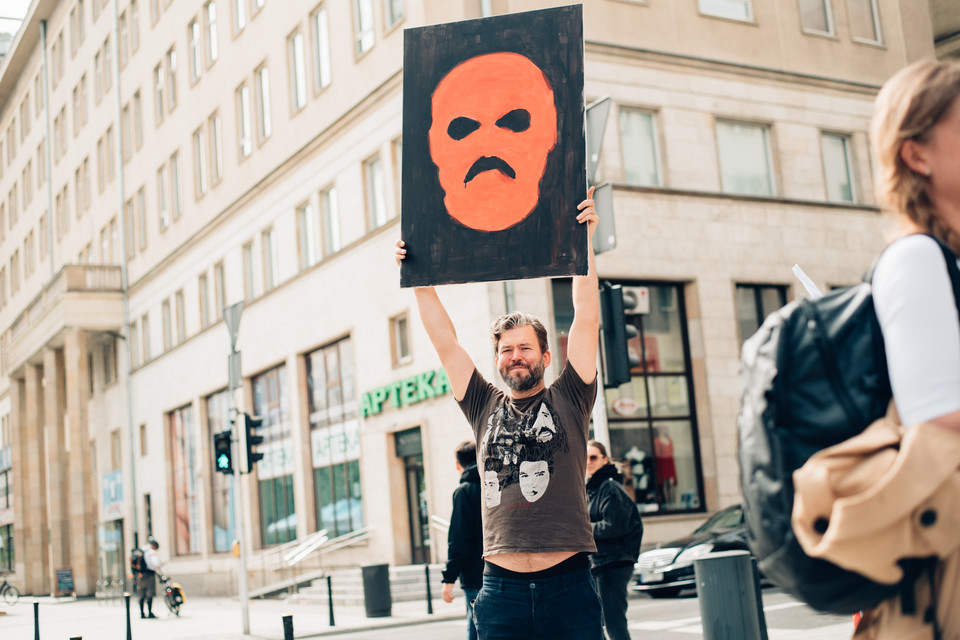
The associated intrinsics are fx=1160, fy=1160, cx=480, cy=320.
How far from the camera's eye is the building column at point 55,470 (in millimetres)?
43969

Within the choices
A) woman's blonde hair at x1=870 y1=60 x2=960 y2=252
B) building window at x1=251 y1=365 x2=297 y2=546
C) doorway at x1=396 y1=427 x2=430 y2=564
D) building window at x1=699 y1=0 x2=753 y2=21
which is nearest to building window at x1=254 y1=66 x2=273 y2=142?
building window at x1=251 y1=365 x2=297 y2=546

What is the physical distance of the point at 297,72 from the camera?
28844mm

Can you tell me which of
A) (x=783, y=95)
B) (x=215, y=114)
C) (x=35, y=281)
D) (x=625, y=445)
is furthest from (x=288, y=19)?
(x=35, y=281)

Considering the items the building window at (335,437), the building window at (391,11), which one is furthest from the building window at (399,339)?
the building window at (391,11)

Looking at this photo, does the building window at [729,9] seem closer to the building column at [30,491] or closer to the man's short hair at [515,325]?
the man's short hair at [515,325]

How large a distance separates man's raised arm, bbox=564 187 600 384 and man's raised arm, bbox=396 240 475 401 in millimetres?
383

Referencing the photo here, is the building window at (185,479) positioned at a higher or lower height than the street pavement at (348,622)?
higher

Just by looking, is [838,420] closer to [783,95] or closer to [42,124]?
[783,95]

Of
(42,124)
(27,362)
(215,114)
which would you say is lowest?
(27,362)

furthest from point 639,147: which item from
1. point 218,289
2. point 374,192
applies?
point 218,289

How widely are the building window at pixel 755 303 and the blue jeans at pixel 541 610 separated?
67.2ft

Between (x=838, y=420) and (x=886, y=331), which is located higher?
(x=886, y=331)

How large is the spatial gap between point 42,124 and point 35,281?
7874 millimetres

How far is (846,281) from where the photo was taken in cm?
2522
